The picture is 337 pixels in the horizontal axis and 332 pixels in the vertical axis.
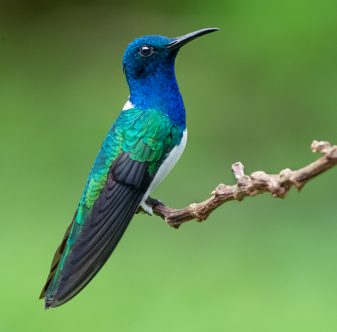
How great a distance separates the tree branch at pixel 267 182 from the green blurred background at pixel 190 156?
184 cm

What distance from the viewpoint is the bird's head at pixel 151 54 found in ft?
9.64

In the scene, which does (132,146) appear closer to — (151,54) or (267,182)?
(151,54)

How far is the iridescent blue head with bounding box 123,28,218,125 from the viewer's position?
2945mm

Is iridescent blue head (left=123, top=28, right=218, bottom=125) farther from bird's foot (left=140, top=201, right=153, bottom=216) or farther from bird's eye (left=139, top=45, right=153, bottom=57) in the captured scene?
bird's foot (left=140, top=201, right=153, bottom=216)

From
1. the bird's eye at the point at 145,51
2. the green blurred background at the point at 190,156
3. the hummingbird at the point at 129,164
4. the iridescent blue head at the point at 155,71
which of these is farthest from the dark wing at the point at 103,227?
the green blurred background at the point at 190,156

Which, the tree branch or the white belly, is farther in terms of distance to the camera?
the white belly

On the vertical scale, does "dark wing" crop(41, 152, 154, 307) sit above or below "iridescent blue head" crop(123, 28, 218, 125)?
below

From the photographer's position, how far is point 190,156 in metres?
6.01

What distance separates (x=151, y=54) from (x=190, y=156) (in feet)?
10.1

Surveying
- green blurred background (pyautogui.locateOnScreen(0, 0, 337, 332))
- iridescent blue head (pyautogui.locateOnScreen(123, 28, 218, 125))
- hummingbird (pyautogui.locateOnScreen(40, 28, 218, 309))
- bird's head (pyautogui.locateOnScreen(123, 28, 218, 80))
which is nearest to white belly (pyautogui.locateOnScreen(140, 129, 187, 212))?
hummingbird (pyautogui.locateOnScreen(40, 28, 218, 309))

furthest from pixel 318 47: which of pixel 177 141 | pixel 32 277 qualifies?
pixel 177 141

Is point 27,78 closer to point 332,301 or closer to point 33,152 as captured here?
point 33,152

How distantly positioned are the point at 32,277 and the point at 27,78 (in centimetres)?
299

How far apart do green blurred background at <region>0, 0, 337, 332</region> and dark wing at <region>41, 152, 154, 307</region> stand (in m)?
1.48
